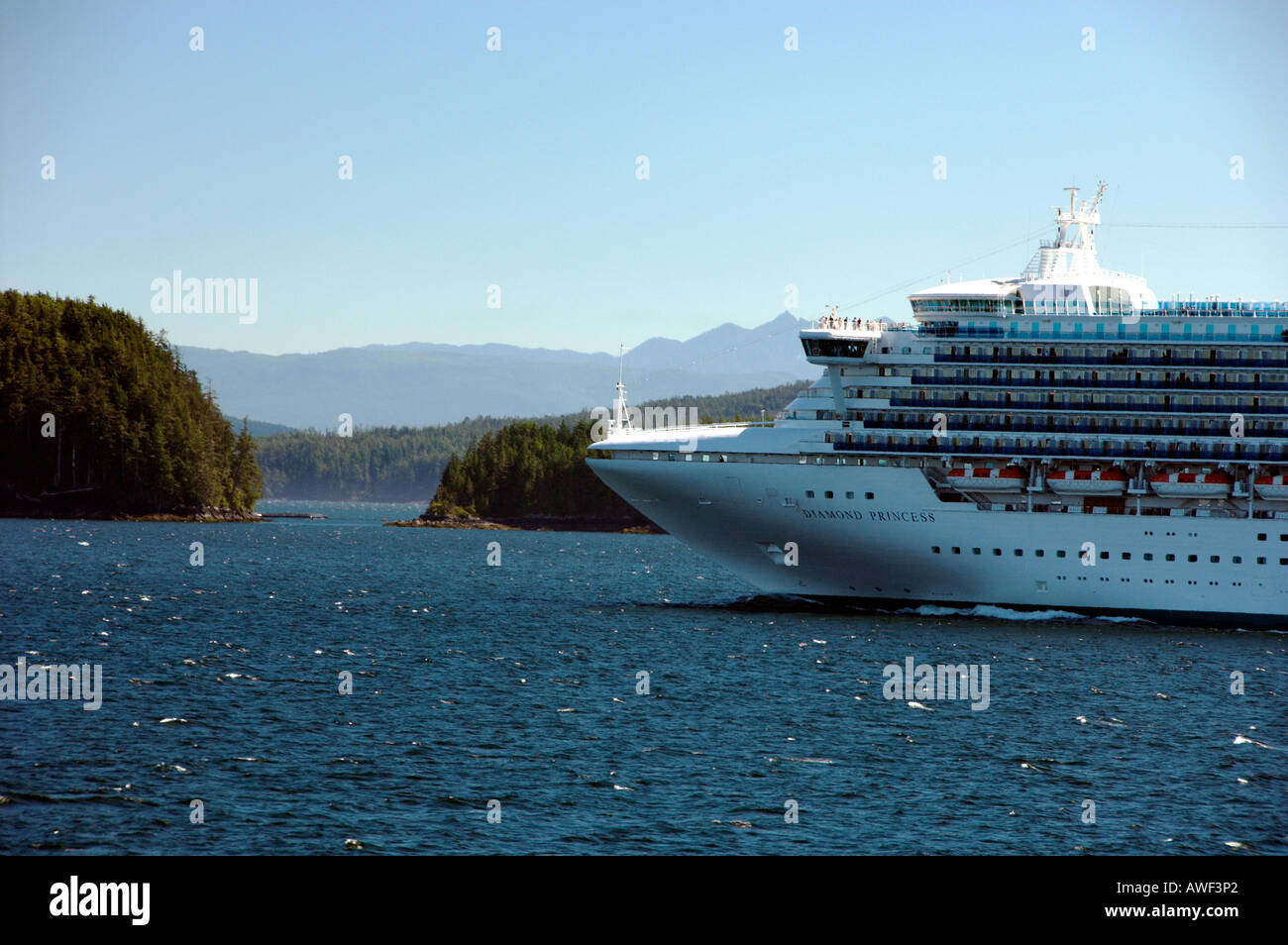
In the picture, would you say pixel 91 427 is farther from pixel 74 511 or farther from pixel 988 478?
pixel 988 478

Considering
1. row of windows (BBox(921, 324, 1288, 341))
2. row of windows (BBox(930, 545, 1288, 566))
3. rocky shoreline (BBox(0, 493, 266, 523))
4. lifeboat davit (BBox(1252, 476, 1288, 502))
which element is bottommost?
row of windows (BBox(930, 545, 1288, 566))

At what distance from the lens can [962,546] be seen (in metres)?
51.0

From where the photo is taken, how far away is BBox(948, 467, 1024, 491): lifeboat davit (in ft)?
169

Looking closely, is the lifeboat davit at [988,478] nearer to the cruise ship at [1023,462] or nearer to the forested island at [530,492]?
the cruise ship at [1023,462]

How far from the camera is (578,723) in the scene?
31875 mm

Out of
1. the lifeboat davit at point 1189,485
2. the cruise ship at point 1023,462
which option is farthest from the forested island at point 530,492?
the lifeboat davit at point 1189,485

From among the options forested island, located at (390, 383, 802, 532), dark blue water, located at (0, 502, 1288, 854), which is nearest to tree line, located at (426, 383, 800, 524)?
forested island, located at (390, 383, 802, 532)

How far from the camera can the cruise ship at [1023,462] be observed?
50.2m

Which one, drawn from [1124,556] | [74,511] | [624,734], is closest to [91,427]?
[74,511]

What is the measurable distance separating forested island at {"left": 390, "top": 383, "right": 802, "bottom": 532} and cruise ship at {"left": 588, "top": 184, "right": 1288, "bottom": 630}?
12226 cm

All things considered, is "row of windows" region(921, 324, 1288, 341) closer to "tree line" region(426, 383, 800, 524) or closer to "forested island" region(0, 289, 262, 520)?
"forested island" region(0, 289, 262, 520)

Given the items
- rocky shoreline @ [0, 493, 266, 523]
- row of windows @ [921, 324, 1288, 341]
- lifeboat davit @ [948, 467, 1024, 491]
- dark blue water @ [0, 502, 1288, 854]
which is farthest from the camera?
rocky shoreline @ [0, 493, 266, 523]
